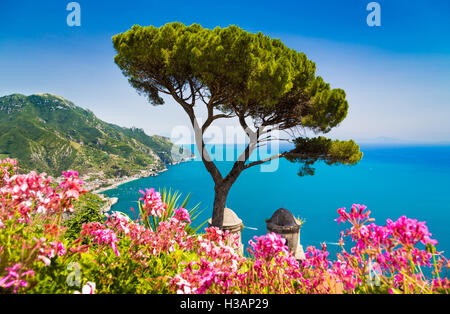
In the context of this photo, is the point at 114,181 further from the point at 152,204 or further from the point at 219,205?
the point at 152,204

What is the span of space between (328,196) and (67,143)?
4141 inches

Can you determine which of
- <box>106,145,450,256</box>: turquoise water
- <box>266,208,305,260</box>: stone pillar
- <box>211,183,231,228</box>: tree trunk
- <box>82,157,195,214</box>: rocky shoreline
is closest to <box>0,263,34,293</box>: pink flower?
<box>211,183,231,228</box>: tree trunk

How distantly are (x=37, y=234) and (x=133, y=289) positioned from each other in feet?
3.06

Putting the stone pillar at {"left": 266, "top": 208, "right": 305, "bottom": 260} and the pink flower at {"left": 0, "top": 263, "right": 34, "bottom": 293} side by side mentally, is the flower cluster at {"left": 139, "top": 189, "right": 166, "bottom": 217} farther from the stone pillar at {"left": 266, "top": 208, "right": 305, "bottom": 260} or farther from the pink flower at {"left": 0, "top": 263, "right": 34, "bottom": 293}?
the stone pillar at {"left": 266, "top": 208, "right": 305, "bottom": 260}

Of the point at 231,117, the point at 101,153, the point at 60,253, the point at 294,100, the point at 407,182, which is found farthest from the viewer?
the point at 101,153

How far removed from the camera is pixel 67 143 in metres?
95.6

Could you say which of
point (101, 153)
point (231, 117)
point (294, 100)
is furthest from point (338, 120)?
point (101, 153)

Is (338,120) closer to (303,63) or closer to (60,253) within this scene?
(303,63)

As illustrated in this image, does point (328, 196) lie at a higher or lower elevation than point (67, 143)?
lower

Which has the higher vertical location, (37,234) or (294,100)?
(294,100)

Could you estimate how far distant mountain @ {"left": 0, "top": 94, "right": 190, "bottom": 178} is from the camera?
8406 centimetres

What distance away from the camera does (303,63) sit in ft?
23.8

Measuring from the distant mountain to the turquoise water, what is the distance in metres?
17.9

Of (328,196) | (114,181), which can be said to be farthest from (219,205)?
(114,181)
